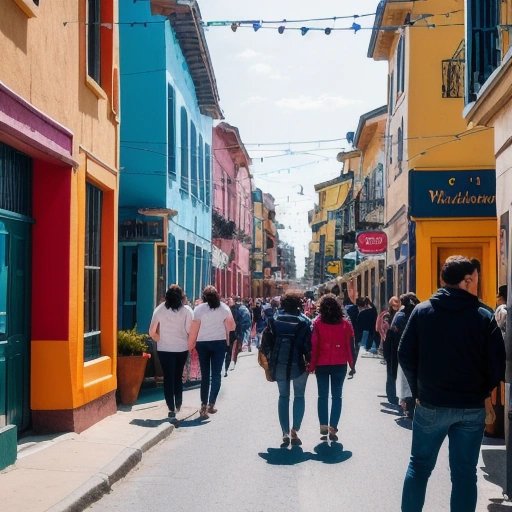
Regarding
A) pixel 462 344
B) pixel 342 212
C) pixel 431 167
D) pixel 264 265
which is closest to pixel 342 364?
pixel 462 344

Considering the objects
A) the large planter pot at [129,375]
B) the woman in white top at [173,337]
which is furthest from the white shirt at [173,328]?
the large planter pot at [129,375]

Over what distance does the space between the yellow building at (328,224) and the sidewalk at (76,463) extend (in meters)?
53.8

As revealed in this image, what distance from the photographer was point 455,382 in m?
6.08

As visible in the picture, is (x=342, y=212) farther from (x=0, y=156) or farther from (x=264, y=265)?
(x=0, y=156)

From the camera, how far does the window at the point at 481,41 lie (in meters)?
11.7

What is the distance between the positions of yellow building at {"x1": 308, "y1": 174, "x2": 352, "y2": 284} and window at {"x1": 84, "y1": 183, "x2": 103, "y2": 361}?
171 feet

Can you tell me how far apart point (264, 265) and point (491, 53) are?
65260 millimetres

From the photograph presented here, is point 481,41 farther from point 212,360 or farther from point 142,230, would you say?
point 142,230

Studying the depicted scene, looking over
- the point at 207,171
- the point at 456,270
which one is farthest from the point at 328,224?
the point at 456,270

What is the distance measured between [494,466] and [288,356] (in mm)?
2563

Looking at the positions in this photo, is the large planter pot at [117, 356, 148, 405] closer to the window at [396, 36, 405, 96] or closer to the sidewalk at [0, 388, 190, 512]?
the sidewalk at [0, 388, 190, 512]

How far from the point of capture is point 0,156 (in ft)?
30.5

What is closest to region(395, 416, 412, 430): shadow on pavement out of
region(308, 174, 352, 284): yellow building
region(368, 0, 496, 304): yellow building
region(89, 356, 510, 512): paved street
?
region(89, 356, 510, 512): paved street

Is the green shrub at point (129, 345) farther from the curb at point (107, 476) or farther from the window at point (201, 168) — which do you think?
the window at point (201, 168)
